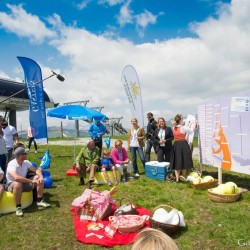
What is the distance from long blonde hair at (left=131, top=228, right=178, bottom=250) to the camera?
54.8 inches

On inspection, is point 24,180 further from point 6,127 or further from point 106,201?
point 6,127

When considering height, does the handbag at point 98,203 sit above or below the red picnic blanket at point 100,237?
above

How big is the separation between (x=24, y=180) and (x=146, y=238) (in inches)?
203

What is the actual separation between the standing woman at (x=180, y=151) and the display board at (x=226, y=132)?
632 millimetres

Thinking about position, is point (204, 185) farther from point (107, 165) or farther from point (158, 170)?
point (107, 165)

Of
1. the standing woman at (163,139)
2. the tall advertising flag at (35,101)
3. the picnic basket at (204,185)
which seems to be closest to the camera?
the picnic basket at (204,185)

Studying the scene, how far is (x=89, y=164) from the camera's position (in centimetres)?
853

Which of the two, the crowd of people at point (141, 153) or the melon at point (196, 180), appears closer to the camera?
the melon at point (196, 180)

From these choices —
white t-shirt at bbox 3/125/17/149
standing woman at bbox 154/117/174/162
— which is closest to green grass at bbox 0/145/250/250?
standing woman at bbox 154/117/174/162

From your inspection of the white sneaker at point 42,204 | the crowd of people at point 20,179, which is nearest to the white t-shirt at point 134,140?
the crowd of people at point 20,179

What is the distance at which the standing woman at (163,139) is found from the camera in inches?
361

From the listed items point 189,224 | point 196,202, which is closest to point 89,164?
point 196,202

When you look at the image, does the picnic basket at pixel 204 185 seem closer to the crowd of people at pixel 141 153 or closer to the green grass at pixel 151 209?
the green grass at pixel 151 209

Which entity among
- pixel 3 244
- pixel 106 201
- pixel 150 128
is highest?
pixel 150 128
